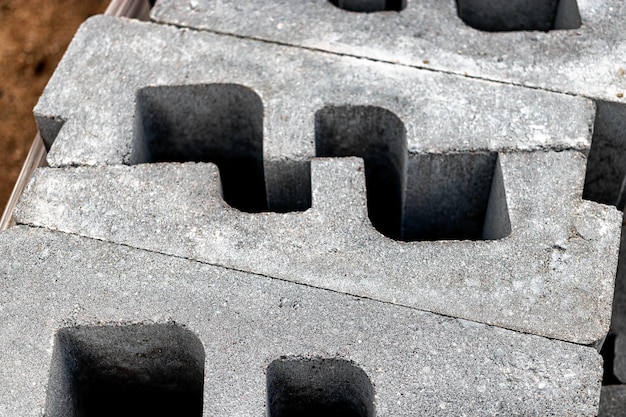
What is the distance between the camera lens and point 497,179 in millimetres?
3510

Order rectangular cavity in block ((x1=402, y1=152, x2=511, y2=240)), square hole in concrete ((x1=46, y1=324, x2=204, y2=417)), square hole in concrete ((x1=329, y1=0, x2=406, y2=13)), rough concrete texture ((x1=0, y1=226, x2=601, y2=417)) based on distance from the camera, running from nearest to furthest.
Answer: rough concrete texture ((x1=0, y1=226, x2=601, y2=417)) < square hole in concrete ((x1=46, y1=324, x2=204, y2=417)) < rectangular cavity in block ((x1=402, y1=152, x2=511, y2=240)) < square hole in concrete ((x1=329, y1=0, x2=406, y2=13))

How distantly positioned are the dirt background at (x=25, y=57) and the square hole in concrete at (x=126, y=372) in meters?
1.85

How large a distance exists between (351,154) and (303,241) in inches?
29.0

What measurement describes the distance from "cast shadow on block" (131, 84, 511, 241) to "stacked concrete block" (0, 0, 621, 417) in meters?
0.01

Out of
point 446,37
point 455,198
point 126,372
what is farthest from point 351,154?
point 126,372

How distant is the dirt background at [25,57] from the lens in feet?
17.1

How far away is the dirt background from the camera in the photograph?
520 cm

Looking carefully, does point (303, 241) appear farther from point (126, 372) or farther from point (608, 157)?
point (608, 157)

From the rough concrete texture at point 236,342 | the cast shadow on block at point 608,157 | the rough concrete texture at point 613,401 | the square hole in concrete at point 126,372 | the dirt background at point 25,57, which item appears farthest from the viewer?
the dirt background at point 25,57

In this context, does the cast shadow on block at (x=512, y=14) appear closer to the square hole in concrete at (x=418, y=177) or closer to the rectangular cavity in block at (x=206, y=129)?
the square hole in concrete at (x=418, y=177)

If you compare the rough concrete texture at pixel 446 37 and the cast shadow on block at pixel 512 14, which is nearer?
the rough concrete texture at pixel 446 37

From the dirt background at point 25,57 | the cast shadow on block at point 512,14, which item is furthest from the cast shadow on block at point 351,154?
the dirt background at point 25,57

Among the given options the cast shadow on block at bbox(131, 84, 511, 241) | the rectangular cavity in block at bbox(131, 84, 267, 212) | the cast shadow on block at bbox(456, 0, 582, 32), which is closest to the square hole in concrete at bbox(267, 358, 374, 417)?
the cast shadow on block at bbox(131, 84, 511, 241)

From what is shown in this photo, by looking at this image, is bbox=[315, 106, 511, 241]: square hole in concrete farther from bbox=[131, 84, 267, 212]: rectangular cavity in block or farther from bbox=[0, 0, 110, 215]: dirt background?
bbox=[0, 0, 110, 215]: dirt background
